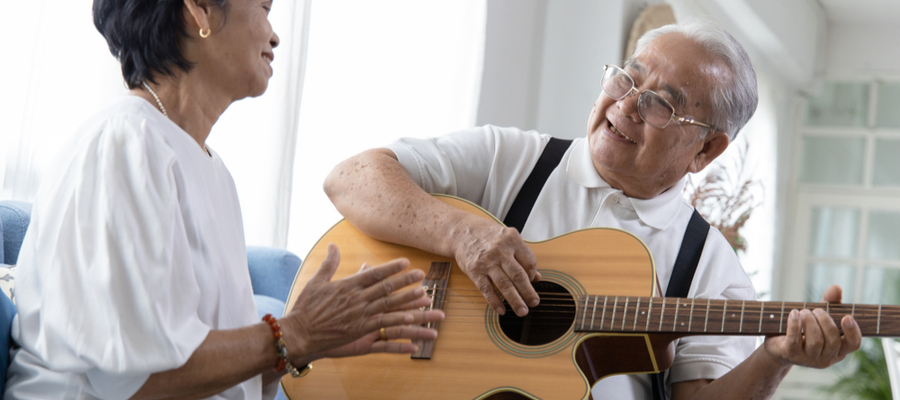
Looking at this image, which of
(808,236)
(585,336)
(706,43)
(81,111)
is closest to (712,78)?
(706,43)

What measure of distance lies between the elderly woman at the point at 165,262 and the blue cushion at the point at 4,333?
13 mm

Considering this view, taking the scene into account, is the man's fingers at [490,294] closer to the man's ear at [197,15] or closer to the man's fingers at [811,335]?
the man's fingers at [811,335]

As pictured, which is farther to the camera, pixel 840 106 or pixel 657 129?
pixel 840 106

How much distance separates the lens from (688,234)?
1.71m

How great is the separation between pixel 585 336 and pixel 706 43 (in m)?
0.82

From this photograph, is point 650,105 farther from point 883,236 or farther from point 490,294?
point 883,236

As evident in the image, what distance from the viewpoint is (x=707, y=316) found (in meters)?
1.32

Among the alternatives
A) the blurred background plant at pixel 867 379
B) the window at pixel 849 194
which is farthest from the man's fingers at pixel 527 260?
the window at pixel 849 194

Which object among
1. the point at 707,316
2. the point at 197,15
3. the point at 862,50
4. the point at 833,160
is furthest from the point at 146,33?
the point at 862,50

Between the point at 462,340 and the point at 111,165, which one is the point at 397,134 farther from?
the point at 111,165

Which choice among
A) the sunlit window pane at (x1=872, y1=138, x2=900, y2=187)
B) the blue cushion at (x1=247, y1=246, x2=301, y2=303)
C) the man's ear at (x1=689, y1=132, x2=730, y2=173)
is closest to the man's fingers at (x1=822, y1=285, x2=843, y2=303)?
the man's ear at (x1=689, y1=132, x2=730, y2=173)

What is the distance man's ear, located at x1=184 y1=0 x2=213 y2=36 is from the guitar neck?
87 cm

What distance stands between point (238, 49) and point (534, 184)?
2.82 feet

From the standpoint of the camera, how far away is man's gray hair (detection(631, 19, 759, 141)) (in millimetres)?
1734
